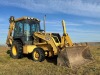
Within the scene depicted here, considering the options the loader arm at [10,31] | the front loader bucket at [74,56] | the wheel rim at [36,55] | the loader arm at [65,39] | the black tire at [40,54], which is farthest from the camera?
the loader arm at [10,31]

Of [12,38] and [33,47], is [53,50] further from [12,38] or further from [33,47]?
[12,38]

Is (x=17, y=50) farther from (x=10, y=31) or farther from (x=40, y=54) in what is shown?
(x=40, y=54)

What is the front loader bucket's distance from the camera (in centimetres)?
1076

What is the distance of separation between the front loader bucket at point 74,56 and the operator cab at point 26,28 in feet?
11.4

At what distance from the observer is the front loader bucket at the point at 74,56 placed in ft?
35.3

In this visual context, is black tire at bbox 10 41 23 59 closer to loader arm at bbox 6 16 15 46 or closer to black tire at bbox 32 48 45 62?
loader arm at bbox 6 16 15 46

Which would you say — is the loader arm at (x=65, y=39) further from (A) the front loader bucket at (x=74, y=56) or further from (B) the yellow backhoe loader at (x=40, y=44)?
(A) the front loader bucket at (x=74, y=56)

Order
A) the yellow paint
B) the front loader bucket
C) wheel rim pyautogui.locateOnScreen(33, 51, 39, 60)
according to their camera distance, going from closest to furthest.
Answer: the front loader bucket
wheel rim pyautogui.locateOnScreen(33, 51, 39, 60)
the yellow paint

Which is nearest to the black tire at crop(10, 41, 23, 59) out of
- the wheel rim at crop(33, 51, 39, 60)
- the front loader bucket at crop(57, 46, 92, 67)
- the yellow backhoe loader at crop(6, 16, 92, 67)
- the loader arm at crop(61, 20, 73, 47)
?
the yellow backhoe loader at crop(6, 16, 92, 67)

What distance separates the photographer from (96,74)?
350 inches

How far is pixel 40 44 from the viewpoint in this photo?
13.1 meters

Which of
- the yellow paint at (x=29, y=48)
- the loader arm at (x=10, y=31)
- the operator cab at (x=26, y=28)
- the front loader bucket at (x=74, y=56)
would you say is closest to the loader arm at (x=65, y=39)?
the front loader bucket at (x=74, y=56)

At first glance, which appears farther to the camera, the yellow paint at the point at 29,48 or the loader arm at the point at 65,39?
the yellow paint at the point at 29,48

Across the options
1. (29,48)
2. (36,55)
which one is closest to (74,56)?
(36,55)
